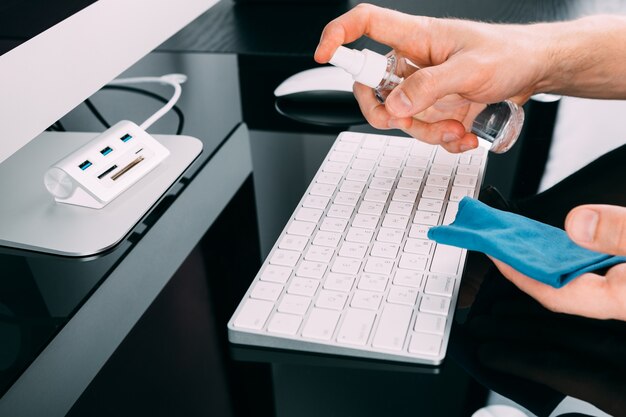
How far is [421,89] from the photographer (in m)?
0.65

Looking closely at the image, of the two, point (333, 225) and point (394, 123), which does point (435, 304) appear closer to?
point (333, 225)

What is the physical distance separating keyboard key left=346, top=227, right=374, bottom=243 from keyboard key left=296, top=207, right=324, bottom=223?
4 cm

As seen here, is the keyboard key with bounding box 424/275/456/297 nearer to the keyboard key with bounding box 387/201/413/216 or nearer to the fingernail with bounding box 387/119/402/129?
the keyboard key with bounding box 387/201/413/216

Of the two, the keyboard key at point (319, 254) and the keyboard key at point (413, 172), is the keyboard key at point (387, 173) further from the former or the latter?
the keyboard key at point (319, 254)

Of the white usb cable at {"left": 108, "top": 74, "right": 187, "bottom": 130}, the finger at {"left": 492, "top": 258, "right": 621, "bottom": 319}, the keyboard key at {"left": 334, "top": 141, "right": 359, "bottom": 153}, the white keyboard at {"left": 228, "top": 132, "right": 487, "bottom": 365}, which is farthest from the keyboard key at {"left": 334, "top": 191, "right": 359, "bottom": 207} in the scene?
the white usb cable at {"left": 108, "top": 74, "right": 187, "bottom": 130}

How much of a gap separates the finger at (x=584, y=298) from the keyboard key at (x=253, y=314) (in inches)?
8.3

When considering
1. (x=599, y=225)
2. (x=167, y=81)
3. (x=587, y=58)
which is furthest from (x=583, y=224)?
(x=167, y=81)

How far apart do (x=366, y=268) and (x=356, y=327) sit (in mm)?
72

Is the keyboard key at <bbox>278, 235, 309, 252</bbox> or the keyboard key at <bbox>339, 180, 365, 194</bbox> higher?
the keyboard key at <bbox>278, 235, 309, 252</bbox>

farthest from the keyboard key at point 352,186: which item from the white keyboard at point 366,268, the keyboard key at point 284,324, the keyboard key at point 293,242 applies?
the keyboard key at point 284,324

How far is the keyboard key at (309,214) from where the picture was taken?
0.63m

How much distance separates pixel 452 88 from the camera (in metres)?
0.69

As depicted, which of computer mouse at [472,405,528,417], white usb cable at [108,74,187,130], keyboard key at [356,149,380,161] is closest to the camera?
computer mouse at [472,405,528,417]

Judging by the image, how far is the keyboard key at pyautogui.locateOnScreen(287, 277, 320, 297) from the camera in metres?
0.53
